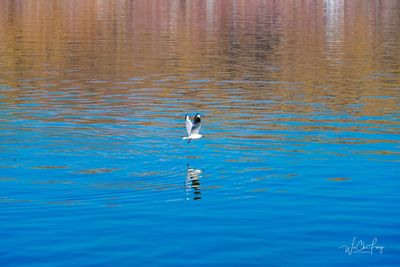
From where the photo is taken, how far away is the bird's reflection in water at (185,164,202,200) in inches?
962

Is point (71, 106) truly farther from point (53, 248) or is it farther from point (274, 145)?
point (53, 248)

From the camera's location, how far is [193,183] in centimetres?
2553

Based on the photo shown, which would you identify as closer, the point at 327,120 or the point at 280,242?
the point at 280,242

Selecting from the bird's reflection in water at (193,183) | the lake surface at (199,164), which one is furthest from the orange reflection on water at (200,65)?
Answer: the bird's reflection in water at (193,183)

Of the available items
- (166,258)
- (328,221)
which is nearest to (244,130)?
(328,221)

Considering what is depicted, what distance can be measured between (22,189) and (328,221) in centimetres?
860

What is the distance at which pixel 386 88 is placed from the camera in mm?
50000
